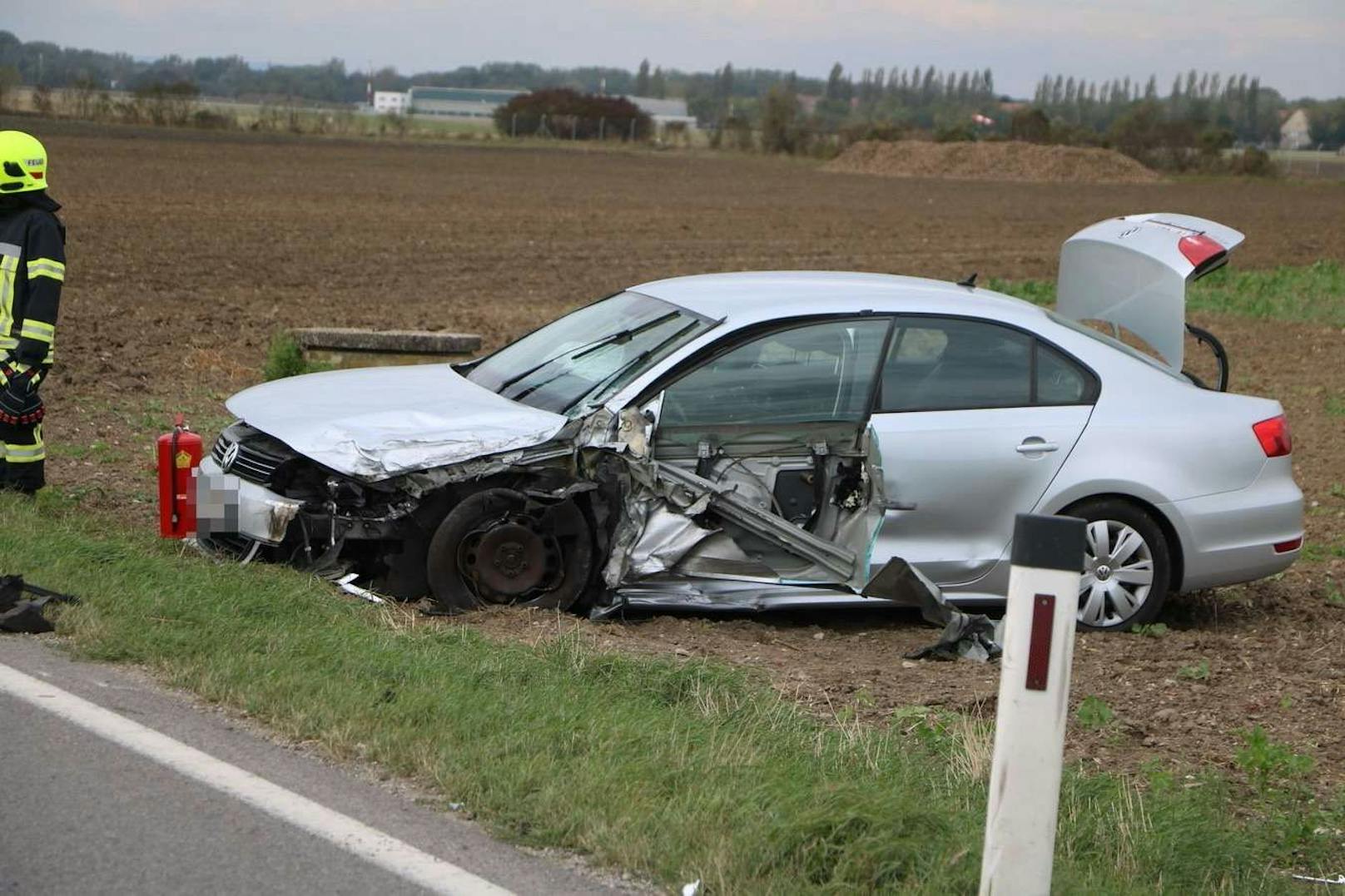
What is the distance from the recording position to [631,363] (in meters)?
6.98

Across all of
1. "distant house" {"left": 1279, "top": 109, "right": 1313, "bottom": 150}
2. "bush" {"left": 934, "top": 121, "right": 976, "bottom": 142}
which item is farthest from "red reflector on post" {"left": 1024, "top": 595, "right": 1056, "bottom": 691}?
"distant house" {"left": 1279, "top": 109, "right": 1313, "bottom": 150}

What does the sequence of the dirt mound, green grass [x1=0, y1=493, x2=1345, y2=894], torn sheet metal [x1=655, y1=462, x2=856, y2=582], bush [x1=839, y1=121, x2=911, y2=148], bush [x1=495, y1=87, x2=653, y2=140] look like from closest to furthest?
green grass [x1=0, y1=493, x2=1345, y2=894] < torn sheet metal [x1=655, y1=462, x2=856, y2=582] < the dirt mound < bush [x1=839, y1=121, x2=911, y2=148] < bush [x1=495, y1=87, x2=653, y2=140]

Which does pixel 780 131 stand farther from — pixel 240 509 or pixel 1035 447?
pixel 240 509

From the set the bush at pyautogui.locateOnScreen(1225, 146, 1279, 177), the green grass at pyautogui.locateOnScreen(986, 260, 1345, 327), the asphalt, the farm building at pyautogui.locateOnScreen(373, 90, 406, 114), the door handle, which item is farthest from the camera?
the farm building at pyautogui.locateOnScreen(373, 90, 406, 114)

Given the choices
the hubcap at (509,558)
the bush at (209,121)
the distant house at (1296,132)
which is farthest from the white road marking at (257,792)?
the distant house at (1296,132)

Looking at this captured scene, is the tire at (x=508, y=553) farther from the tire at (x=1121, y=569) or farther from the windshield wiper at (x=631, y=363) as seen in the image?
the tire at (x=1121, y=569)

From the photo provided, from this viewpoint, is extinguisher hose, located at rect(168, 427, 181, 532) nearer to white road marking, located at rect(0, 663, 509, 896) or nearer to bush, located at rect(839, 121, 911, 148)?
white road marking, located at rect(0, 663, 509, 896)

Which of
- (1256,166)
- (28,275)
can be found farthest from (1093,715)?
(1256,166)

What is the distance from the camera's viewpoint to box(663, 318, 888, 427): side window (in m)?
6.84

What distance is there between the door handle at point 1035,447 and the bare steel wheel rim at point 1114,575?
414 mm

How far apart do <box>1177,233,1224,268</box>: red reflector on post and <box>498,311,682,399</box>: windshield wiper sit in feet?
8.14

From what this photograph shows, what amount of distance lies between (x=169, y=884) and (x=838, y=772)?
1864 millimetres

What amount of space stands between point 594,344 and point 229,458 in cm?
173

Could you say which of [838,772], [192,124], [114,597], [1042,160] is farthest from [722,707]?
[1042,160]
